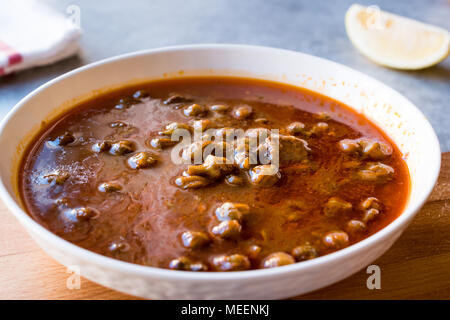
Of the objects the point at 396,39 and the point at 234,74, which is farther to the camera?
the point at 396,39

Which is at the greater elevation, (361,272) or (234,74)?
(234,74)

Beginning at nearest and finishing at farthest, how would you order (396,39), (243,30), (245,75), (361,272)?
1. (361,272)
2. (245,75)
3. (396,39)
4. (243,30)

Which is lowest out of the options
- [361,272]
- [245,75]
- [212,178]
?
[361,272]

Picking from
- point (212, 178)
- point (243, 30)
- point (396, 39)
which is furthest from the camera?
point (243, 30)

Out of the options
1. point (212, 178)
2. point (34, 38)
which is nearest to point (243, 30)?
point (34, 38)

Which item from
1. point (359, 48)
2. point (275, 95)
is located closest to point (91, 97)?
point (275, 95)

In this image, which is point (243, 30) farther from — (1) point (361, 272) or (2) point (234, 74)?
(1) point (361, 272)

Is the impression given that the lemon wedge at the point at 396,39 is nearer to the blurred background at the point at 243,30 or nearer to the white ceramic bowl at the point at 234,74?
the blurred background at the point at 243,30

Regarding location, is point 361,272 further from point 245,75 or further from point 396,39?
point 396,39
